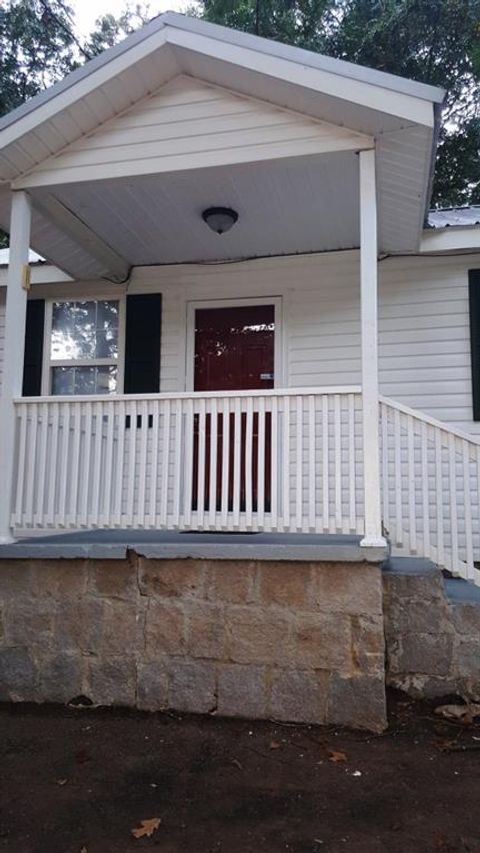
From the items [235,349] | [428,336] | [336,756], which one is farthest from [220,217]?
[336,756]

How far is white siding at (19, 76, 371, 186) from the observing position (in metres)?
3.96

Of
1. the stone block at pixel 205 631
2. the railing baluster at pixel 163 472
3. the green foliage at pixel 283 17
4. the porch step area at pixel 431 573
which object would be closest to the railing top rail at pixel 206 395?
the railing baluster at pixel 163 472

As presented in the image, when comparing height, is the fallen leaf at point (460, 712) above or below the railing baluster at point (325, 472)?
below

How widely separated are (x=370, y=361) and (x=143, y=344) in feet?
8.82

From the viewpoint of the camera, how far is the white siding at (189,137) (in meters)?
3.96

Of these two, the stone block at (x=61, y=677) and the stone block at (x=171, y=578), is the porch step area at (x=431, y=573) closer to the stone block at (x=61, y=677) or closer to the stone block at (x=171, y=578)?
the stone block at (x=171, y=578)

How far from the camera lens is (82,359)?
602 cm

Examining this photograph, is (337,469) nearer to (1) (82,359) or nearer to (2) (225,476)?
(2) (225,476)

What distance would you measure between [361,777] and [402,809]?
301mm

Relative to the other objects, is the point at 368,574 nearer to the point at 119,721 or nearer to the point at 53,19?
the point at 119,721

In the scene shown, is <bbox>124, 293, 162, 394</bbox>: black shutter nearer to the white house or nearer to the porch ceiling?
the white house

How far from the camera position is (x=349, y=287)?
219 inches

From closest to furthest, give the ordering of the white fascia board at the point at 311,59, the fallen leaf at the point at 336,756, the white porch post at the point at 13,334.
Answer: the fallen leaf at the point at 336,756 < the white fascia board at the point at 311,59 < the white porch post at the point at 13,334

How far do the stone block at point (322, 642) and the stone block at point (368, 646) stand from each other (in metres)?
0.04
